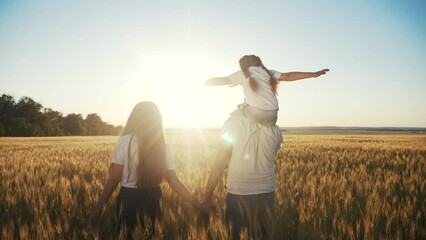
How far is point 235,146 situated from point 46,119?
280ft

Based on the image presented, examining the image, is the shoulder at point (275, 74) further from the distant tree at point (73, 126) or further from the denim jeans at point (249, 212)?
the distant tree at point (73, 126)

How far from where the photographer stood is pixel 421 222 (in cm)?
345

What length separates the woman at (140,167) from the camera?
3.00 meters

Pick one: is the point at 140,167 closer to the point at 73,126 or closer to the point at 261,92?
the point at 261,92

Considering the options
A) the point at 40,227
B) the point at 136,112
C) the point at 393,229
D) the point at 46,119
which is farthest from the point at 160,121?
the point at 46,119

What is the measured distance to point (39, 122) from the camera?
77.6m

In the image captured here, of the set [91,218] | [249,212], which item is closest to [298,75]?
[249,212]

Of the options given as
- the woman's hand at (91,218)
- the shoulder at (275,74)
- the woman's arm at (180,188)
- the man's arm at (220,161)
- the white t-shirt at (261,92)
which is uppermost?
the shoulder at (275,74)

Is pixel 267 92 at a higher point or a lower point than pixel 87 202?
higher

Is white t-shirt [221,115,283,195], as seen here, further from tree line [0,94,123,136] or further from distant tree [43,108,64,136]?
distant tree [43,108,64,136]

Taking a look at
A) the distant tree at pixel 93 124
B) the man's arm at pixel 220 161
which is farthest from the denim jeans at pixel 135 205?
the distant tree at pixel 93 124

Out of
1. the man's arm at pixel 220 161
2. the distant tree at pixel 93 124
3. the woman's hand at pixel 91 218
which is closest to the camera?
the man's arm at pixel 220 161

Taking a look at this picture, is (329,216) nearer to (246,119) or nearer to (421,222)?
(421,222)

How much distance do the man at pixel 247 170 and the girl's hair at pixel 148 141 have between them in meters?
0.50
